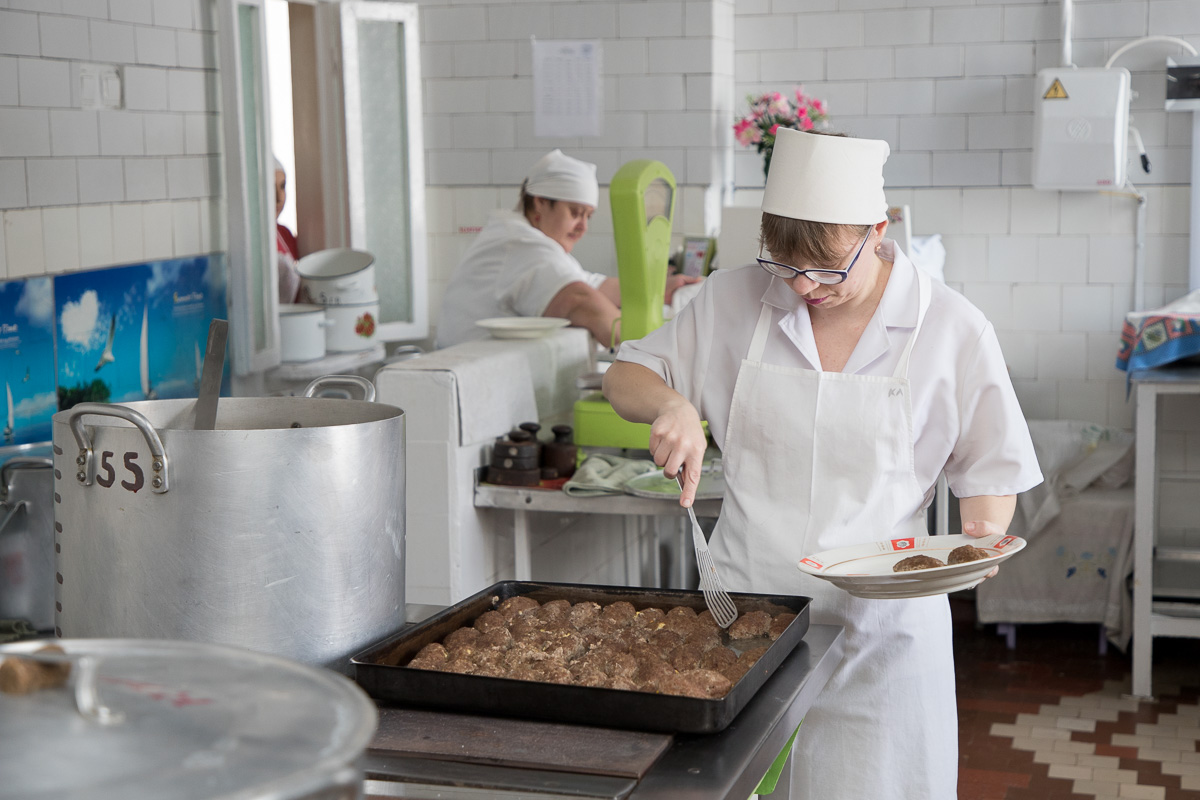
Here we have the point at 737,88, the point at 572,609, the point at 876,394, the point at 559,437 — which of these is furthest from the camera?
the point at 737,88

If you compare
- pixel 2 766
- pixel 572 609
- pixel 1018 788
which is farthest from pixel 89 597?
pixel 1018 788

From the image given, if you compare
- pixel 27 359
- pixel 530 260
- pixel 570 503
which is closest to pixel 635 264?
pixel 570 503

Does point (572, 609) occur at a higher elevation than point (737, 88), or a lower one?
lower

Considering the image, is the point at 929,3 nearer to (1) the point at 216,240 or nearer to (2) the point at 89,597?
(1) the point at 216,240

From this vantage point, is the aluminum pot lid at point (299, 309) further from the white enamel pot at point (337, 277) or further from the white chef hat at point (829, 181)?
the white chef hat at point (829, 181)

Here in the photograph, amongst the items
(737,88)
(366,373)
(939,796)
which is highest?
(737,88)

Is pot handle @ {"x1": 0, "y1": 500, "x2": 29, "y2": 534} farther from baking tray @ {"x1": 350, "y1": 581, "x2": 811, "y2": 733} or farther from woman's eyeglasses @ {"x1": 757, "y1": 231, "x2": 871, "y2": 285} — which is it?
woman's eyeglasses @ {"x1": 757, "y1": 231, "x2": 871, "y2": 285}

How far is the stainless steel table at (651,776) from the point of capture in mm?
1153

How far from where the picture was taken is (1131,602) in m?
4.48

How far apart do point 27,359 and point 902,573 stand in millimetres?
2754

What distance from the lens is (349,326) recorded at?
15.7 feet

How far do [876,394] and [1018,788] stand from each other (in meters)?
1.96

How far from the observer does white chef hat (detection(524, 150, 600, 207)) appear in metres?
4.21

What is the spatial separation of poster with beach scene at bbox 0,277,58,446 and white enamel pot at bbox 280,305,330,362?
1116 mm
